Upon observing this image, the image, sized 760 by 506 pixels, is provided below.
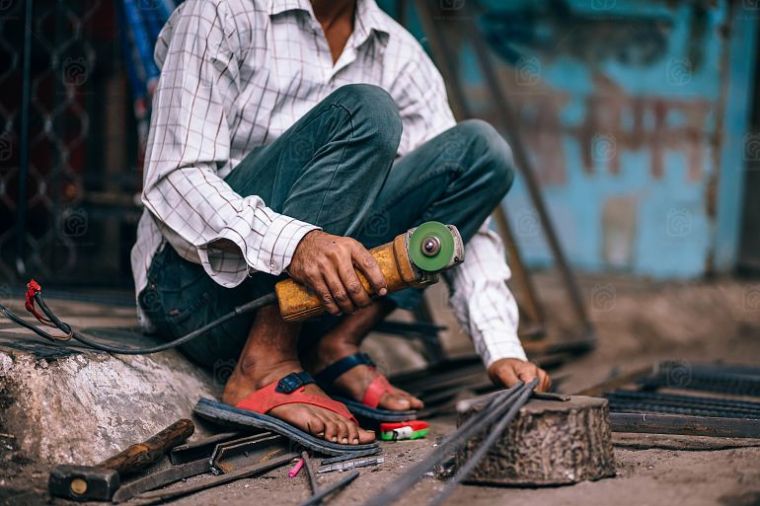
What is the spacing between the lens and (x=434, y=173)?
234 cm

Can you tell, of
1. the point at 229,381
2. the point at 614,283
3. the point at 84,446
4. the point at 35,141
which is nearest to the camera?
the point at 84,446

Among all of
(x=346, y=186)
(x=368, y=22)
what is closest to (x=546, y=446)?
(x=346, y=186)

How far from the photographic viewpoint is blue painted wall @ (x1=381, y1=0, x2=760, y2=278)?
489 centimetres

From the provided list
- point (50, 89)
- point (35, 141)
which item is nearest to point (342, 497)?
point (35, 141)

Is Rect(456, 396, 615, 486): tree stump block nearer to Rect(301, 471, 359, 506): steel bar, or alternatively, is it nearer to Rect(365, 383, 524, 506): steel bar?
Rect(365, 383, 524, 506): steel bar

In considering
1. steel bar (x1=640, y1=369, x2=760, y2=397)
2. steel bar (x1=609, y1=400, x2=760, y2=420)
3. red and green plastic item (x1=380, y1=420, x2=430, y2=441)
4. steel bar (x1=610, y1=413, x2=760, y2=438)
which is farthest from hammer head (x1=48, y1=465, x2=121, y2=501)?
steel bar (x1=640, y1=369, x2=760, y2=397)

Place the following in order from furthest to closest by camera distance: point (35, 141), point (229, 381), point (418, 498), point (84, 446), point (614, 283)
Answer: point (614, 283)
point (35, 141)
point (229, 381)
point (84, 446)
point (418, 498)

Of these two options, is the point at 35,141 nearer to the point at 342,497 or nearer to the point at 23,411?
the point at 23,411

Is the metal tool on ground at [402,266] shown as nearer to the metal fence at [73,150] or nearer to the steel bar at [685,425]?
the steel bar at [685,425]

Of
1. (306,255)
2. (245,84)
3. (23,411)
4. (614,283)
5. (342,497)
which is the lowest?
(614,283)

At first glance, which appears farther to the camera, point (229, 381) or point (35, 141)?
point (35, 141)

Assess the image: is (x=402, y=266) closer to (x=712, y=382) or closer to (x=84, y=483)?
(x=84, y=483)

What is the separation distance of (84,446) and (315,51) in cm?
115

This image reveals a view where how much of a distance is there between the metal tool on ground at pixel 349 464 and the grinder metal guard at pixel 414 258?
0.35 metres
